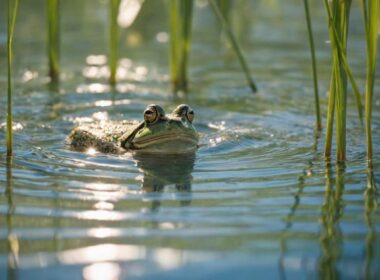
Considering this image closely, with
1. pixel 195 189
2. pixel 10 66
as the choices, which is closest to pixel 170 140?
pixel 195 189

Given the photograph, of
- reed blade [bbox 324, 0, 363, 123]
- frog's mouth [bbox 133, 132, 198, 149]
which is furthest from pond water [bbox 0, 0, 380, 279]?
reed blade [bbox 324, 0, 363, 123]

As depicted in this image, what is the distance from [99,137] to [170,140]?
0.76 m

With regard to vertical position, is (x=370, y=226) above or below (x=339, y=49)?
below

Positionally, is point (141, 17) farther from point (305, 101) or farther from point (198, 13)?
point (305, 101)

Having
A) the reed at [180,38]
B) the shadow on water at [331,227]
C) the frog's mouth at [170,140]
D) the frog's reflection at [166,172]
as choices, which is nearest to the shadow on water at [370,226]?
the shadow on water at [331,227]

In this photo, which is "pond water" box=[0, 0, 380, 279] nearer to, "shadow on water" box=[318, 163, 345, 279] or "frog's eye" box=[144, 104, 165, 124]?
"shadow on water" box=[318, 163, 345, 279]

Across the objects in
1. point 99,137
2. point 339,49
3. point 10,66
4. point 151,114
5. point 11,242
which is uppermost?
point 339,49

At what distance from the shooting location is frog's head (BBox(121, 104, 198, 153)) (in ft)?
21.0

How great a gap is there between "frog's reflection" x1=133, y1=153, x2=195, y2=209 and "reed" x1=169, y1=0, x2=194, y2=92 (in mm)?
2554

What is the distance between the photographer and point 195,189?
511 cm

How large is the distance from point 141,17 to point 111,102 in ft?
20.1

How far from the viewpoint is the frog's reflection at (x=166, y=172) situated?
5.09 meters

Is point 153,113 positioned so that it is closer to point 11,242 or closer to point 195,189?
point 195,189

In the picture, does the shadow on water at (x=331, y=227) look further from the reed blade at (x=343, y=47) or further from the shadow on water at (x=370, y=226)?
the reed blade at (x=343, y=47)
